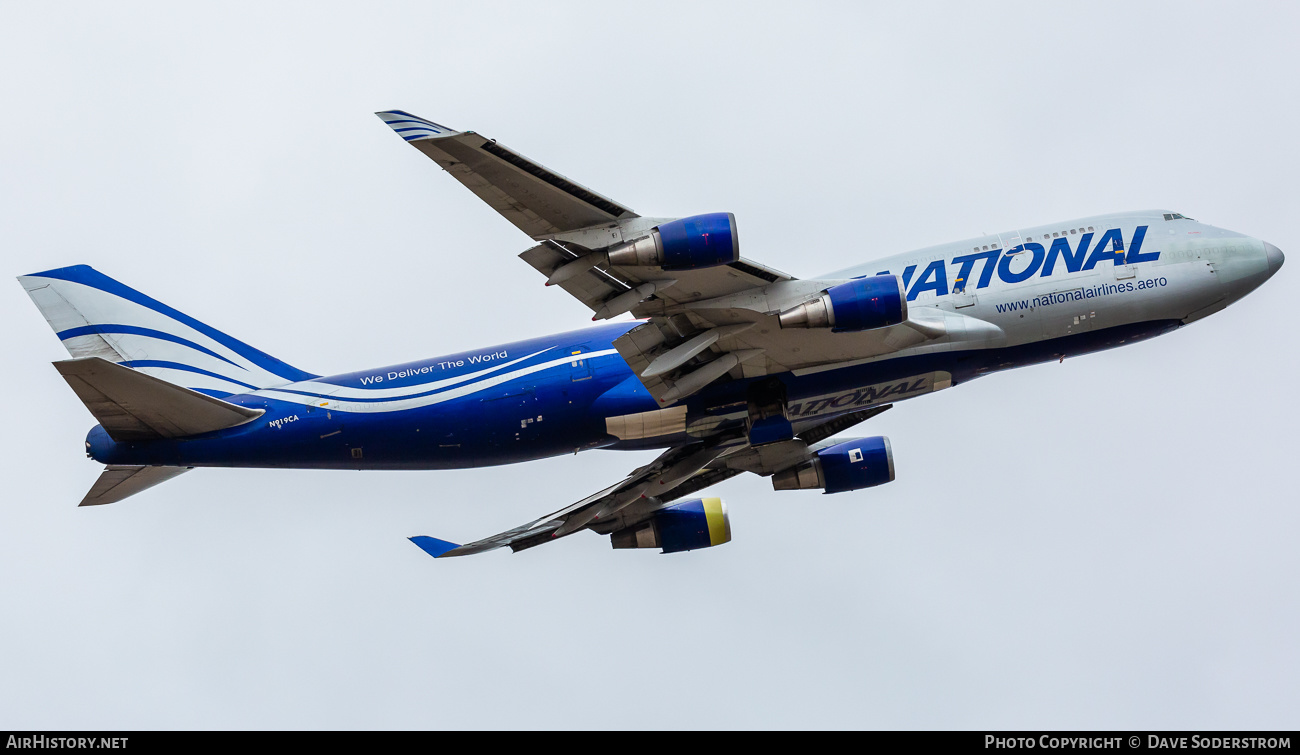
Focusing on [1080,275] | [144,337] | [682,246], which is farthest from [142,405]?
[1080,275]

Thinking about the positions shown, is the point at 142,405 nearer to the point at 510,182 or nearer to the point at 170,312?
the point at 170,312

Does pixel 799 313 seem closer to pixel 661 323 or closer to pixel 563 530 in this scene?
pixel 661 323

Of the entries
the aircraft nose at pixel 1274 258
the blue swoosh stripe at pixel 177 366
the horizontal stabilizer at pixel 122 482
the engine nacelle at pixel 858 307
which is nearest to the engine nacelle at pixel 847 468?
the engine nacelle at pixel 858 307

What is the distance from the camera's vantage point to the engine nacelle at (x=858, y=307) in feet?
103

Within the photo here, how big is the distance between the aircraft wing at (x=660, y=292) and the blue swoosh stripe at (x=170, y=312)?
10.9 m

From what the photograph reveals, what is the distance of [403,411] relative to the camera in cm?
3556

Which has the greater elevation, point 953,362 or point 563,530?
point 953,362

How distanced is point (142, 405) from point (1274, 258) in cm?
3175

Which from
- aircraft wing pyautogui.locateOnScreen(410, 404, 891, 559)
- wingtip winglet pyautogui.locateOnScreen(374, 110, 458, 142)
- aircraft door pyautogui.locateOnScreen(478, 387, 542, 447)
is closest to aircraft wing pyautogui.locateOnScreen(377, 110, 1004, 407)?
wingtip winglet pyautogui.locateOnScreen(374, 110, 458, 142)

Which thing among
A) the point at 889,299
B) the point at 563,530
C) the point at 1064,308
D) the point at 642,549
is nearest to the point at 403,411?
the point at 563,530

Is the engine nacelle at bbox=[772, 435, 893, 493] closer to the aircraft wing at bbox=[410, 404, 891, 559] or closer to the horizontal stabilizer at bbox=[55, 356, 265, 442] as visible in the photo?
the aircraft wing at bbox=[410, 404, 891, 559]

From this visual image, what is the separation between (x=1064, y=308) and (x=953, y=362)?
3414 mm

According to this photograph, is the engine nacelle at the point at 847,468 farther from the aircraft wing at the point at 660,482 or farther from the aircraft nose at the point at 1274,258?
the aircraft nose at the point at 1274,258

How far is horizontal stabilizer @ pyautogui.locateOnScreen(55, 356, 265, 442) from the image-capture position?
31.4 meters
